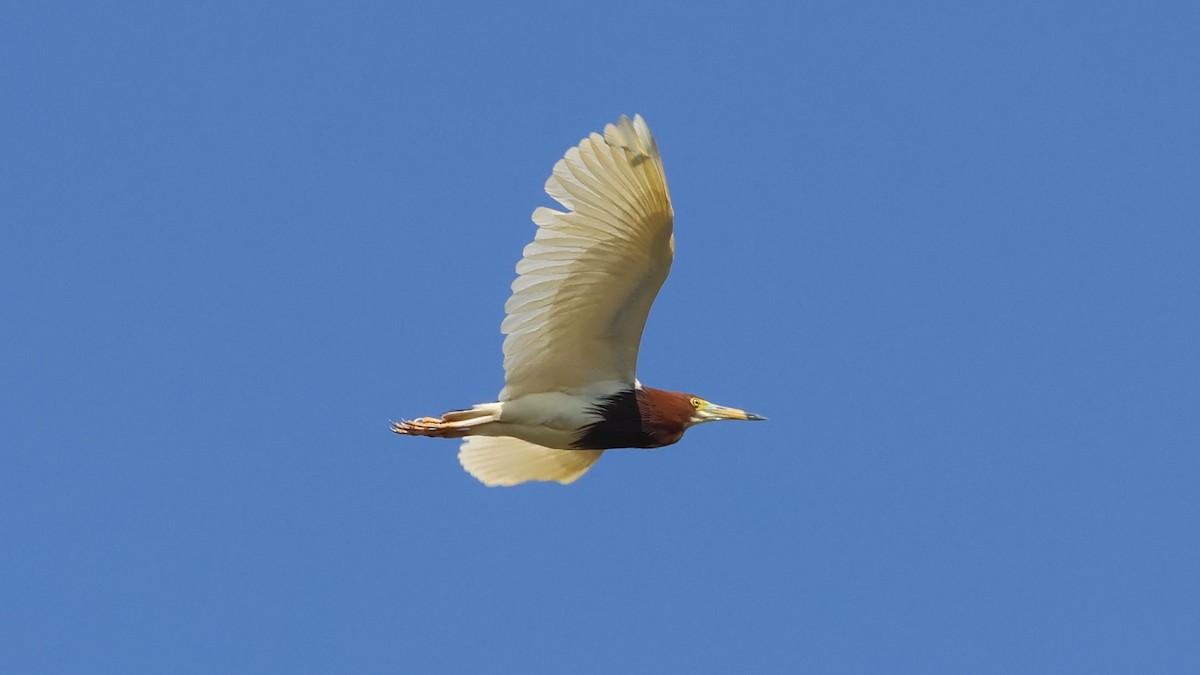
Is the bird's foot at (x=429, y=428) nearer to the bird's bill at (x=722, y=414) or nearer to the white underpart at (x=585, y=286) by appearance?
the white underpart at (x=585, y=286)

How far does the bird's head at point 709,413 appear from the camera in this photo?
57.2 feet

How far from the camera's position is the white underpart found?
50.8ft

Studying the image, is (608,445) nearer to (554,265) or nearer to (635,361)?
(635,361)

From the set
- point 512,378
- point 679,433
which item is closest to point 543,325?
point 512,378

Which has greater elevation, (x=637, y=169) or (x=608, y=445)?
(x=637, y=169)

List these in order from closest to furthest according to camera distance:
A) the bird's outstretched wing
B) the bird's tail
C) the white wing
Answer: the bird's outstretched wing, the bird's tail, the white wing

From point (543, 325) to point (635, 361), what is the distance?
3.27ft

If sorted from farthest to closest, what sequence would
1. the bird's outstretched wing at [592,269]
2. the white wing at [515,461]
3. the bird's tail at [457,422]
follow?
the white wing at [515,461] → the bird's tail at [457,422] → the bird's outstretched wing at [592,269]

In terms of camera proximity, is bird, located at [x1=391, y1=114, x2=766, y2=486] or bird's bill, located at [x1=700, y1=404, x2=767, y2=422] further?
bird's bill, located at [x1=700, y1=404, x2=767, y2=422]

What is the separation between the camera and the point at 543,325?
54.2 feet

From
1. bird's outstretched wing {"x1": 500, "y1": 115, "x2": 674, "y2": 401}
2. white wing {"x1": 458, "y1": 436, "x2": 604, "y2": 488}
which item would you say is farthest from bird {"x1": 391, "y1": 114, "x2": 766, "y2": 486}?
white wing {"x1": 458, "y1": 436, "x2": 604, "y2": 488}

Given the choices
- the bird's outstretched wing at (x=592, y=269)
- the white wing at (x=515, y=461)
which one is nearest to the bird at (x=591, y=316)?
the bird's outstretched wing at (x=592, y=269)

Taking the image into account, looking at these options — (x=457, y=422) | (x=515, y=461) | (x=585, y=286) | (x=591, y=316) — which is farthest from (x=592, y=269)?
(x=515, y=461)

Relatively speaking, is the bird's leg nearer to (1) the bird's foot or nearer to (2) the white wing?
(1) the bird's foot
